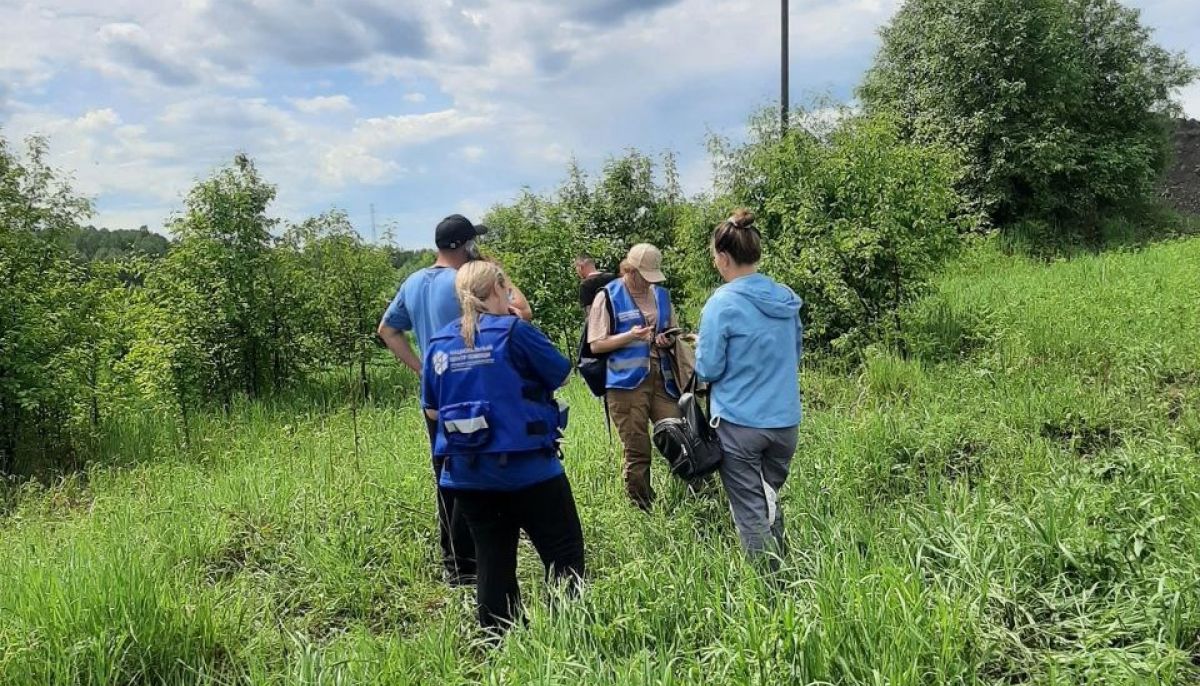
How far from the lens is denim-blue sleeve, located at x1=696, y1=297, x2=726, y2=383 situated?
3.40 metres

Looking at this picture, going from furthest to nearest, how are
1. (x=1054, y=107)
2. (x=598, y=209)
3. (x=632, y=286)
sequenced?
(x=1054, y=107) < (x=598, y=209) < (x=632, y=286)

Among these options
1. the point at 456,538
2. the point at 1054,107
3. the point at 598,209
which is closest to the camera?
the point at 456,538

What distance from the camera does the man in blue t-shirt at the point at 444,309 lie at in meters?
3.67

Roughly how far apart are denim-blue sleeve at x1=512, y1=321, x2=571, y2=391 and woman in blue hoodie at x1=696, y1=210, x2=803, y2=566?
77 centimetres

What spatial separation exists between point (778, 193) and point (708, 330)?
5889 mm

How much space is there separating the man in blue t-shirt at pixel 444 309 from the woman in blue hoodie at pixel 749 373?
1247mm

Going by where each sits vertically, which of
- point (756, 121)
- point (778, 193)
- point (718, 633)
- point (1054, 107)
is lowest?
point (718, 633)

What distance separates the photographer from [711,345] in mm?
3424

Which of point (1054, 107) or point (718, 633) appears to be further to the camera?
point (1054, 107)

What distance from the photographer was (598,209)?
13578 millimetres

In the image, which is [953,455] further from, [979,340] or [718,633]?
[979,340]

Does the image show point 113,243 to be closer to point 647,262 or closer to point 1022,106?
point 647,262

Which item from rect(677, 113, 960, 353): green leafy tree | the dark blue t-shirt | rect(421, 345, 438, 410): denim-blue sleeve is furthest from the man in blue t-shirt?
rect(677, 113, 960, 353): green leafy tree

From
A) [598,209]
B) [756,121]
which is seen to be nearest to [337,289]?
[598,209]
